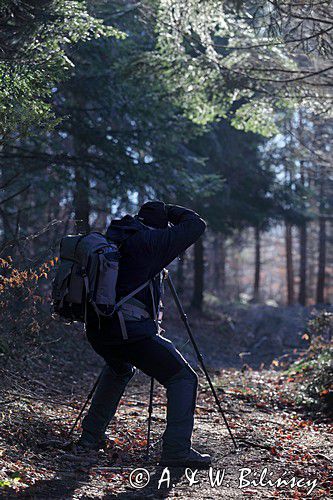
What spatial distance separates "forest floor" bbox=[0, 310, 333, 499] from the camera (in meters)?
5.38

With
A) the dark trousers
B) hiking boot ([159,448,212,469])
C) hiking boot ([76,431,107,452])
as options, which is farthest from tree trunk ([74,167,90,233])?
hiking boot ([159,448,212,469])

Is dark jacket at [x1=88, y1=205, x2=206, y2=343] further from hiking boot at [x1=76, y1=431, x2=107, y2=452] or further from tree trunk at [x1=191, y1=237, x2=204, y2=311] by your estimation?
tree trunk at [x1=191, y1=237, x2=204, y2=311]

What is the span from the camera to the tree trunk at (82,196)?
14180 millimetres

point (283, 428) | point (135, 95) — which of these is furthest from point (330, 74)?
point (283, 428)

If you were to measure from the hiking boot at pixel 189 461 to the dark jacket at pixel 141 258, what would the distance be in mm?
1184

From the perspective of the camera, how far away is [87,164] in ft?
47.2

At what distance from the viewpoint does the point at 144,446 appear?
6.92m

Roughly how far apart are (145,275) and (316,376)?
5788 mm

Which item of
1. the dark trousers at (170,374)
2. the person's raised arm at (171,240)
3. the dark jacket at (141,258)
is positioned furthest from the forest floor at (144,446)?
the person's raised arm at (171,240)

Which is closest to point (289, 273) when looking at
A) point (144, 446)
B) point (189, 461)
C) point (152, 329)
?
point (144, 446)

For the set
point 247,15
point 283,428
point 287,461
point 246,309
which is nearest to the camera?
point 287,461

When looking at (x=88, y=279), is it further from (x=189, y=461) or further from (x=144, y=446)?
(x=144, y=446)

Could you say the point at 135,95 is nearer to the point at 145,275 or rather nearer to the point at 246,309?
the point at 145,275

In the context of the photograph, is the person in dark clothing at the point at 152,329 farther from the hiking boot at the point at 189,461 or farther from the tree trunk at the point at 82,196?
the tree trunk at the point at 82,196
